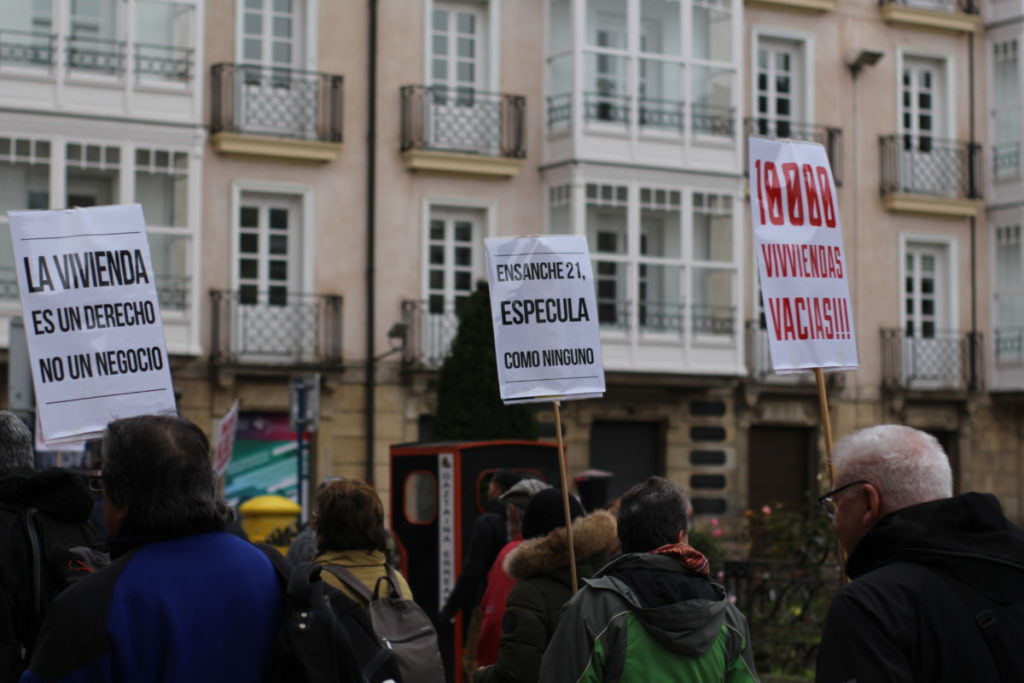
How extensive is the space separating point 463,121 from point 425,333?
345 cm

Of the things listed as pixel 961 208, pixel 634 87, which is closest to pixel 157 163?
pixel 634 87

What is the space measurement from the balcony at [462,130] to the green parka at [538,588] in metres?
19.3

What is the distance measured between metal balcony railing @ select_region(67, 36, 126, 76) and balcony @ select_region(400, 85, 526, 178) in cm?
444

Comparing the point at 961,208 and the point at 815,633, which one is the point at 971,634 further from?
the point at 961,208

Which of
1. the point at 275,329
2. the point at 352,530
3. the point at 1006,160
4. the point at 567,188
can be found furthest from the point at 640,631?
the point at 1006,160

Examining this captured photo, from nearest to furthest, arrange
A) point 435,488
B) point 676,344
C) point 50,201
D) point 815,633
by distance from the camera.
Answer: point 435,488 → point 815,633 → point 50,201 → point 676,344

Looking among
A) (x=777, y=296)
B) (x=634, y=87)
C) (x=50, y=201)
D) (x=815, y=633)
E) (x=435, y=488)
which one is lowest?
(x=815, y=633)

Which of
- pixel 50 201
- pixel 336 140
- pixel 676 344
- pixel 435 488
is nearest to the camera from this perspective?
pixel 435 488

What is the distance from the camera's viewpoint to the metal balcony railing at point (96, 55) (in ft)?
80.6

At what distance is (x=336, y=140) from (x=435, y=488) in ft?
41.3

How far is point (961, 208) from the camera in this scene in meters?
31.0

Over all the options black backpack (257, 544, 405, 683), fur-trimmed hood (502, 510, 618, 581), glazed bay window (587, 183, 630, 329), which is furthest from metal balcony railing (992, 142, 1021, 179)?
black backpack (257, 544, 405, 683)

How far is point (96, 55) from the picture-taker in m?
24.7

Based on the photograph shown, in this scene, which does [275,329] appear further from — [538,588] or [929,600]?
[929,600]
